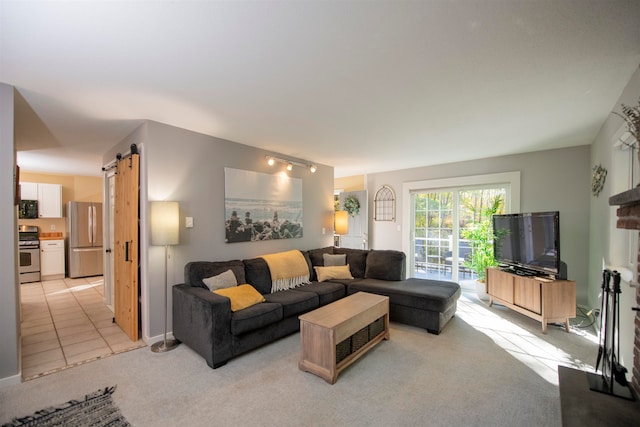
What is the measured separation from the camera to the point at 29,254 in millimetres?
6148

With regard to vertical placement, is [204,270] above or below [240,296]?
above

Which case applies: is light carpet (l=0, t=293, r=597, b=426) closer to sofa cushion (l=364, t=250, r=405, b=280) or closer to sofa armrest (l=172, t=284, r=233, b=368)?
sofa armrest (l=172, t=284, r=233, b=368)

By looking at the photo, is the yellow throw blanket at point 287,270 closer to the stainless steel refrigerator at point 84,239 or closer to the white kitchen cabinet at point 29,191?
the stainless steel refrigerator at point 84,239

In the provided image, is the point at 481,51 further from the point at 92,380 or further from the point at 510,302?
the point at 92,380

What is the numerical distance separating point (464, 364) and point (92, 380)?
339cm

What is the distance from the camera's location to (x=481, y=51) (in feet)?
6.02

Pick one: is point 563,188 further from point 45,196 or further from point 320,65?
point 45,196

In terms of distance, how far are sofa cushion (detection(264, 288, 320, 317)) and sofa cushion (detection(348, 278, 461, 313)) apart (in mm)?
763

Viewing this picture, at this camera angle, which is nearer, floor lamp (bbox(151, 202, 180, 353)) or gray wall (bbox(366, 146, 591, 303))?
floor lamp (bbox(151, 202, 180, 353))

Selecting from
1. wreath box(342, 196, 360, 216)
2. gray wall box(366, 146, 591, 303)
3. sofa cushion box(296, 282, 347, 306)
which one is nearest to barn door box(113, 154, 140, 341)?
sofa cushion box(296, 282, 347, 306)

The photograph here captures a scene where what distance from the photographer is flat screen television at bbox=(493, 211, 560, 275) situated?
11.4 ft

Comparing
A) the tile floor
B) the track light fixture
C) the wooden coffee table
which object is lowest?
the tile floor

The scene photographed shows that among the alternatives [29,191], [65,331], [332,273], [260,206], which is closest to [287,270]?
[332,273]

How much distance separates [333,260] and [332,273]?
291 mm
